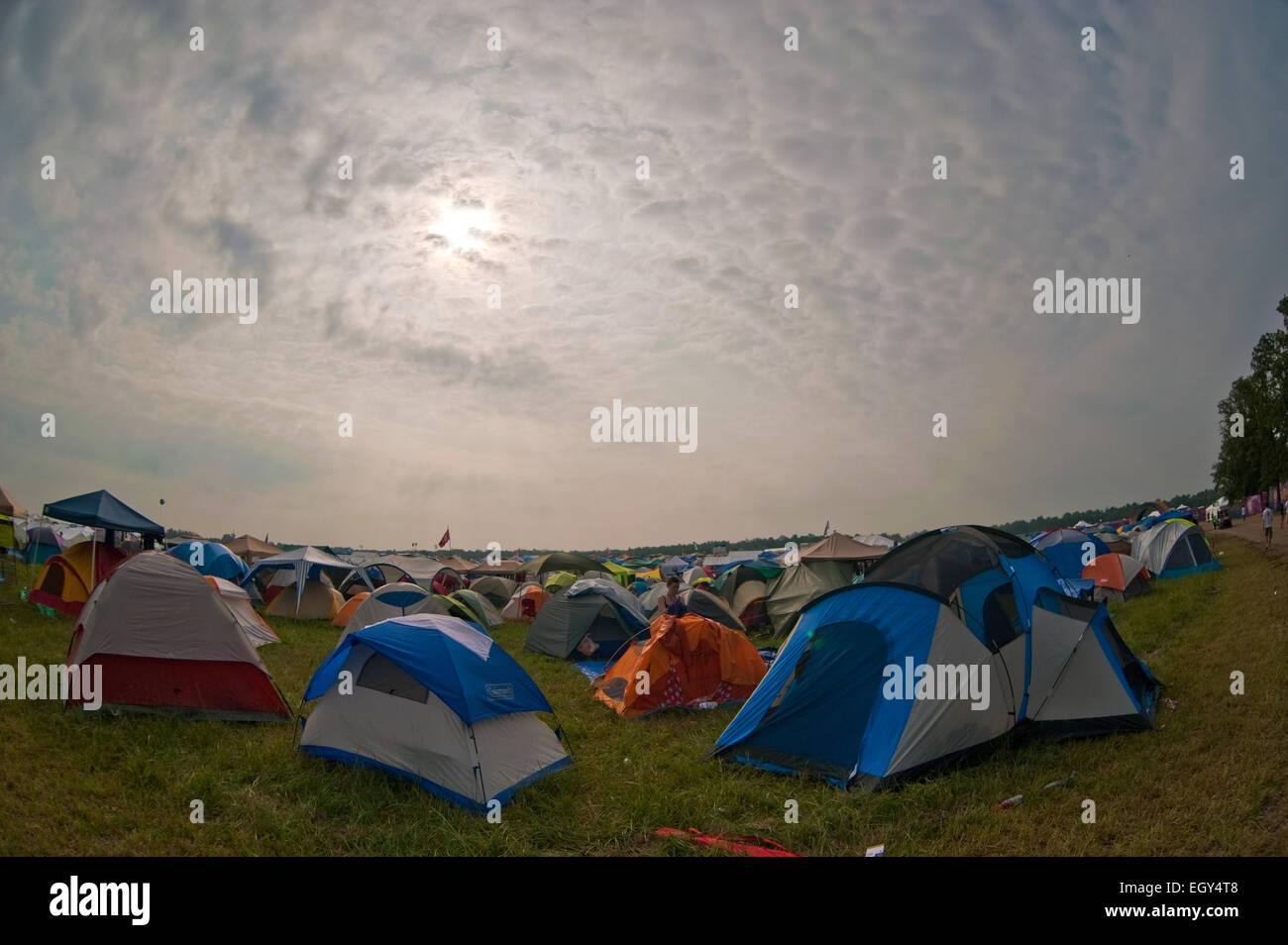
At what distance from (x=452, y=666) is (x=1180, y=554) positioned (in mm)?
27246

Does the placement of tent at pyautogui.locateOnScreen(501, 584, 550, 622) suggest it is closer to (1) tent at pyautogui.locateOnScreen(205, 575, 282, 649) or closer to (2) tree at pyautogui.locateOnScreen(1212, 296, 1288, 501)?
(1) tent at pyautogui.locateOnScreen(205, 575, 282, 649)

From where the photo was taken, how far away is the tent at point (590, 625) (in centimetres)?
1562

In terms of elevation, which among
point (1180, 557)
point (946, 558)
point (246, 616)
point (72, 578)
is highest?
point (946, 558)

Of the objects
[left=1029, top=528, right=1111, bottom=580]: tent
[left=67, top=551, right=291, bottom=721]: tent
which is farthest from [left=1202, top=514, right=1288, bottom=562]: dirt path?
[left=67, top=551, right=291, bottom=721]: tent

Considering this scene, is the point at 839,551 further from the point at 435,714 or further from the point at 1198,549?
the point at 435,714

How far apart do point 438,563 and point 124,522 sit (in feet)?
59.0

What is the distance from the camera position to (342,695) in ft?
23.8

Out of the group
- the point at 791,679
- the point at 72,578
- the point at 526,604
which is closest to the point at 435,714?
the point at 791,679

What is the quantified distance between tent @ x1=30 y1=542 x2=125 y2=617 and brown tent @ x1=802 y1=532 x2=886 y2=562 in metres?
19.2

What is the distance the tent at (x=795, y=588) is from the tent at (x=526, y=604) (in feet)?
26.4

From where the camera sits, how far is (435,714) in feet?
22.2
